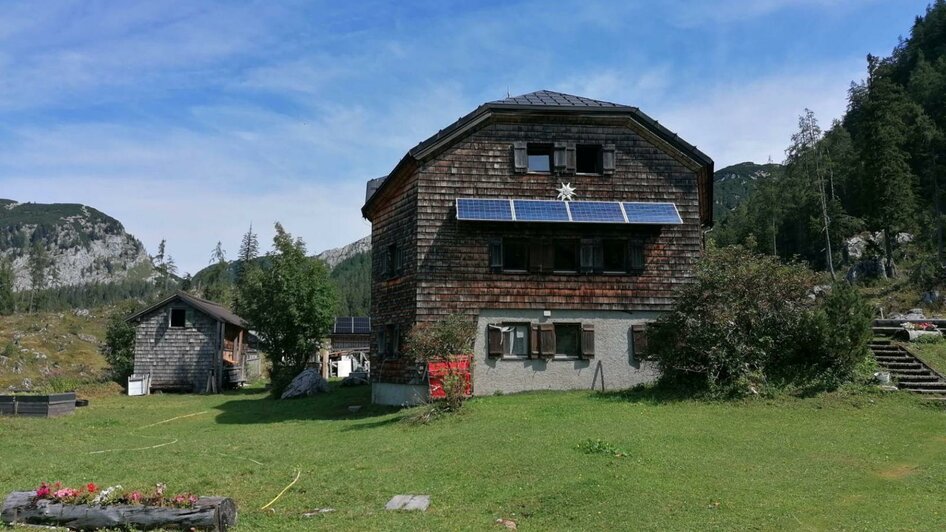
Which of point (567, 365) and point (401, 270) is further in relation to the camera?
point (401, 270)

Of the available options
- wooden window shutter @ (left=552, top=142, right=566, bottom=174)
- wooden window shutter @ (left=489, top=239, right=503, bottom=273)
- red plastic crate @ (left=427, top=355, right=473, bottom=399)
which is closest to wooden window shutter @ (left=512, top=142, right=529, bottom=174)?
wooden window shutter @ (left=552, top=142, right=566, bottom=174)

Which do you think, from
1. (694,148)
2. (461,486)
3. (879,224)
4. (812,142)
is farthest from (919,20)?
(461,486)

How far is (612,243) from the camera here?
77.7 feet

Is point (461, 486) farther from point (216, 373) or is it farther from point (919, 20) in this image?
point (919, 20)

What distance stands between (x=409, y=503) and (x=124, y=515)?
3.81 meters

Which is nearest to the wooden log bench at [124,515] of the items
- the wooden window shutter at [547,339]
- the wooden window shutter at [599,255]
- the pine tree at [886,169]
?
the wooden window shutter at [547,339]

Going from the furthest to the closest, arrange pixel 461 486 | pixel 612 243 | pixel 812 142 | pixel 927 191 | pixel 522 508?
pixel 812 142 < pixel 927 191 < pixel 612 243 < pixel 461 486 < pixel 522 508

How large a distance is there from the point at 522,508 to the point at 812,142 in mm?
74841

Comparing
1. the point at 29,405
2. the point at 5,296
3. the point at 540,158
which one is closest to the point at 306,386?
the point at 29,405

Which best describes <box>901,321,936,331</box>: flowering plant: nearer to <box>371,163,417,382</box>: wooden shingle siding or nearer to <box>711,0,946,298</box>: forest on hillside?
<box>371,163,417,382</box>: wooden shingle siding

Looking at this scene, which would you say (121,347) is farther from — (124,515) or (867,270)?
(867,270)

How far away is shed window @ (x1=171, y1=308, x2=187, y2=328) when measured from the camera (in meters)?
41.7

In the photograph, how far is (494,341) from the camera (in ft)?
74.3

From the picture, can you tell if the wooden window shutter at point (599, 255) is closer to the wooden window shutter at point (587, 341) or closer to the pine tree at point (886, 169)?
the wooden window shutter at point (587, 341)
